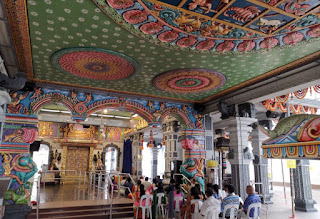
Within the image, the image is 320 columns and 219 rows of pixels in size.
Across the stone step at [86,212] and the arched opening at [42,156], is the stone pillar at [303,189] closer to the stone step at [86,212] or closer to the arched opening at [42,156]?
the stone step at [86,212]

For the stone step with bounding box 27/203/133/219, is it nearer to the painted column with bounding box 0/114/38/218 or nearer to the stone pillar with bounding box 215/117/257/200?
the painted column with bounding box 0/114/38/218

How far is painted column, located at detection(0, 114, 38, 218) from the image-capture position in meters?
6.72

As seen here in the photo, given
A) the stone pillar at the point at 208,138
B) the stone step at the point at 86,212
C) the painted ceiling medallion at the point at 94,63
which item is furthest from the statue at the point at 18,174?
the stone pillar at the point at 208,138

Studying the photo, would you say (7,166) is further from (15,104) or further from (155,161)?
(155,161)

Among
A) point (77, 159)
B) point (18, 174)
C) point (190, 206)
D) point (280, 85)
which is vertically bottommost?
point (190, 206)

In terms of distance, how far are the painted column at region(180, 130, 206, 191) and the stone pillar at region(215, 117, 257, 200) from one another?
5.09ft

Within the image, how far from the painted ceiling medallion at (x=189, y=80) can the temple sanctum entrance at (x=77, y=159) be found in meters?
10.2

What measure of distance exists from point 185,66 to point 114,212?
4.72 metres

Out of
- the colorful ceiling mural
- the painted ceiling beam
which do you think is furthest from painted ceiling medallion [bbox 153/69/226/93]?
the colorful ceiling mural

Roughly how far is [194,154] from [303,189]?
3967 millimetres

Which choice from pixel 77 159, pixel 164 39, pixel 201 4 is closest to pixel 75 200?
pixel 164 39

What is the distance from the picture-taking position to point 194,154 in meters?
9.46

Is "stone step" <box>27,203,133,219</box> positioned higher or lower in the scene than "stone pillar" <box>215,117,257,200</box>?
lower

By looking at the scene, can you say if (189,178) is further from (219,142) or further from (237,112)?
(237,112)
